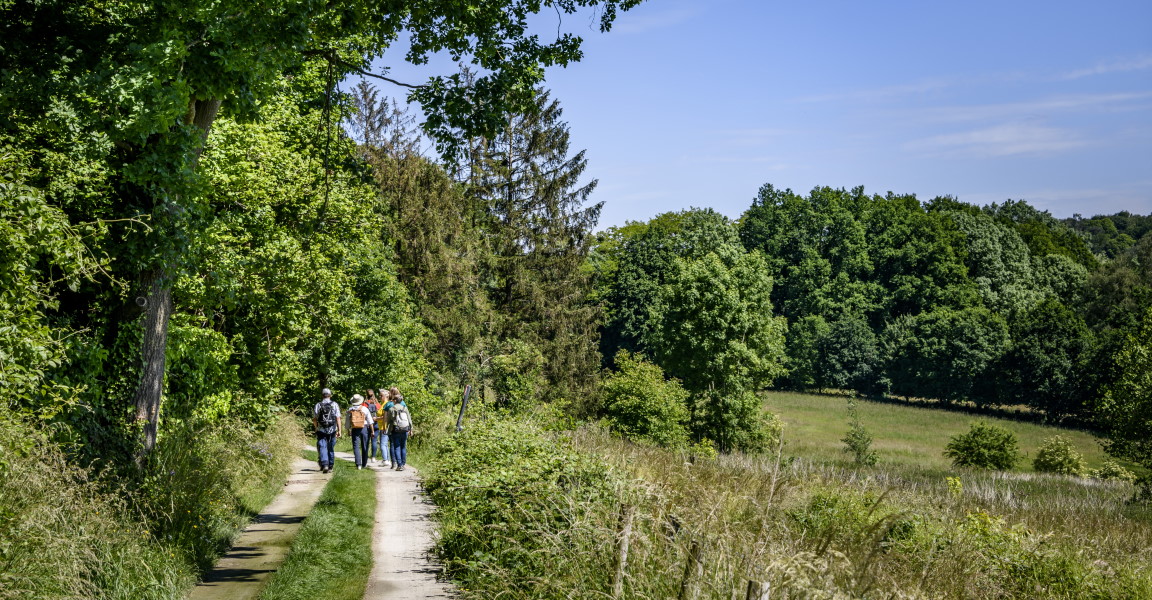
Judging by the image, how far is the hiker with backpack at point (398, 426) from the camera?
60.2ft

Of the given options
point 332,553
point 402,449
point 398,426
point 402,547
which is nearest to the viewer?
point 332,553

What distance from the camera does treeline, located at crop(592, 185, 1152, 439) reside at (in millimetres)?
72188

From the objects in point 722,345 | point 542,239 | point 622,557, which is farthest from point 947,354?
point 622,557

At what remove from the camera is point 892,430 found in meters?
66.2

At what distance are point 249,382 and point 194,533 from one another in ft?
39.4

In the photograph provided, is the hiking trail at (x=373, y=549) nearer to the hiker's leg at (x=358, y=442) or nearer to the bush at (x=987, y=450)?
the hiker's leg at (x=358, y=442)

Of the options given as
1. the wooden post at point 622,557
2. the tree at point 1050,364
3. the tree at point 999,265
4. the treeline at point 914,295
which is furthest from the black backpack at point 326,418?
the tree at point 999,265

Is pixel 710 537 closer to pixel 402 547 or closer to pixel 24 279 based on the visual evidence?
pixel 402 547

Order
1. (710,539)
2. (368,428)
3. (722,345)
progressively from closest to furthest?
1. (710,539)
2. (368,428)
3. (722,345)

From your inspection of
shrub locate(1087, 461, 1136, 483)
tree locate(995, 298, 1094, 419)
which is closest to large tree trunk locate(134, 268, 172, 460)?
shrub locate(1087, 461, 1136, 483)

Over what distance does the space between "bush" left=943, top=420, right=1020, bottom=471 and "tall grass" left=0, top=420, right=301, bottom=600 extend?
129 feet

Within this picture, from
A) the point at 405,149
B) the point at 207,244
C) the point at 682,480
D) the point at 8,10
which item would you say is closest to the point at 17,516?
the point at 682,480

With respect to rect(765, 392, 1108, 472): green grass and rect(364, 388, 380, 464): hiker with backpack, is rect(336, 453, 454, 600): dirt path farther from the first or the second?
rect(765, 392, 1108, 472): green grass

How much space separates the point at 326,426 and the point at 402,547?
6832 mm
